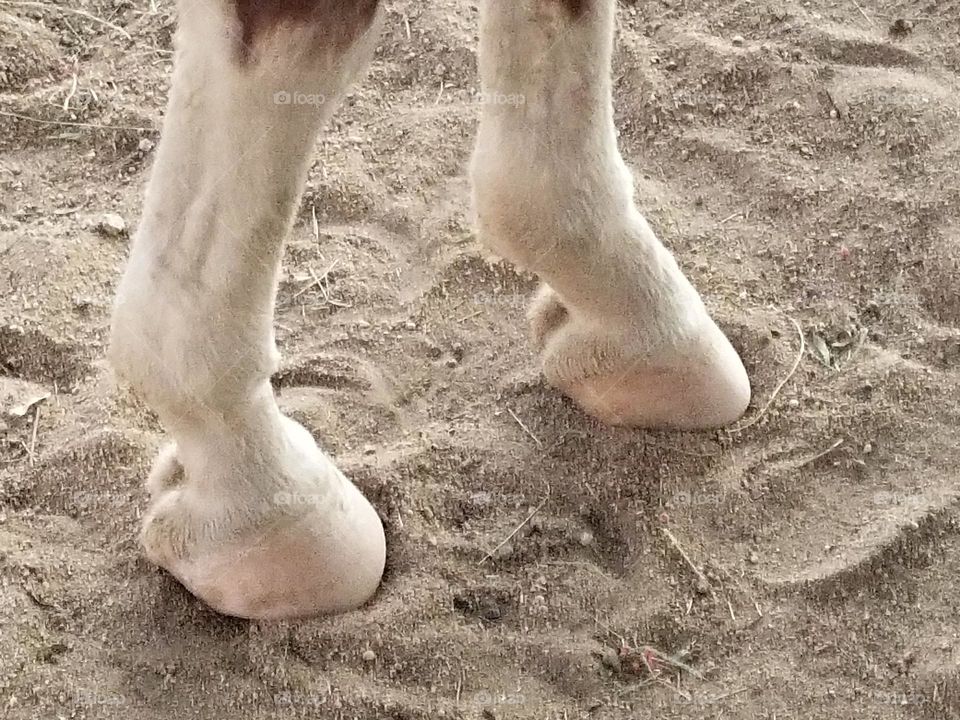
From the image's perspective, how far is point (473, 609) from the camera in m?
1.29

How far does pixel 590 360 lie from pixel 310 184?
603 mm

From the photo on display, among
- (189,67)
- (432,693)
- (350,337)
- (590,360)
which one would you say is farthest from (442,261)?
(189,67)

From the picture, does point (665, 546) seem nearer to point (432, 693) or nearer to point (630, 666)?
point (630, 666)

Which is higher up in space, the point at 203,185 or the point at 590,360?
the point at 203,185

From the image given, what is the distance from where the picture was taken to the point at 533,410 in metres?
1.47
